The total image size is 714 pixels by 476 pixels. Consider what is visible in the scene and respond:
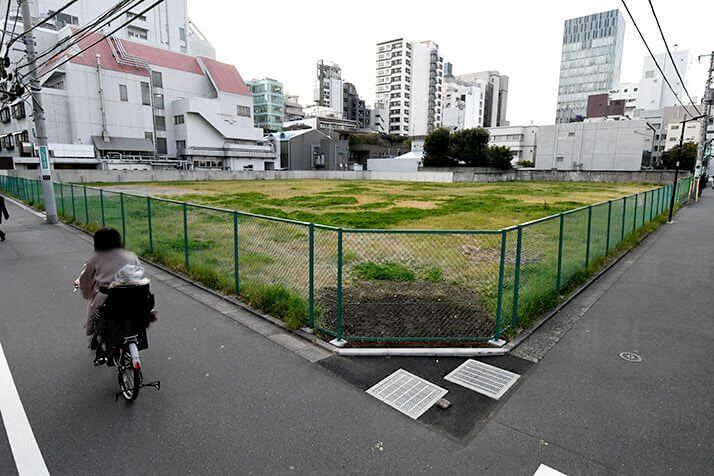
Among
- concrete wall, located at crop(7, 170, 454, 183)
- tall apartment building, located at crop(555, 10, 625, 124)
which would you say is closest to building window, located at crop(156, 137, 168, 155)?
concrete wall, located at crop(7, 170, 454, 183)

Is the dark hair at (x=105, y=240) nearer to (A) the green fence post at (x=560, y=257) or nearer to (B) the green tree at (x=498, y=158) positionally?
(A) the green fence post at (x=560, y=257)

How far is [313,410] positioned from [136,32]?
80363mm

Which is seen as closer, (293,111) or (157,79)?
(157,79)

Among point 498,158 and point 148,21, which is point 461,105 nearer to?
point 498,158

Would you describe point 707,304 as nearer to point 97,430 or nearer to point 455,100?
point 97,430

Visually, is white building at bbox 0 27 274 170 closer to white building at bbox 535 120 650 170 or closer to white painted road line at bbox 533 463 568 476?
white building at bbox 535 120 650 170

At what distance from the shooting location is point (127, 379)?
13.6ft

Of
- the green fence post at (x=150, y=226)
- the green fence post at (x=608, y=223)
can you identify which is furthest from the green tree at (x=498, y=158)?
the green fence post at (x=150, y=226)

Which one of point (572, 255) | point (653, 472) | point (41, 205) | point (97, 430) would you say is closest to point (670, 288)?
point (572, 255)

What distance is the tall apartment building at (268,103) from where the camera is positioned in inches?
3551

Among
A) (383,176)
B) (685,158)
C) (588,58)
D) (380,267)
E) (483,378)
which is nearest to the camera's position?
(483,378)

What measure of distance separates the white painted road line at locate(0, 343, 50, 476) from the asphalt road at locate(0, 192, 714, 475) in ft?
0.19

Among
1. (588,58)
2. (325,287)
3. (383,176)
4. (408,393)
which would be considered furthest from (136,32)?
(588,58)

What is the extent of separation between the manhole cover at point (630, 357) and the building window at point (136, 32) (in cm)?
7853
